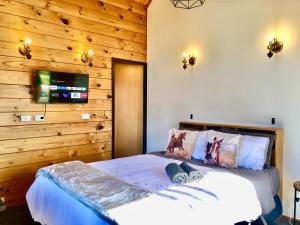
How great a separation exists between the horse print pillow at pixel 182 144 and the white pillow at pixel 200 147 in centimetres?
5

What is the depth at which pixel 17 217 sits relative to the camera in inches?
121

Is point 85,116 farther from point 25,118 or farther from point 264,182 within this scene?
point 264,182

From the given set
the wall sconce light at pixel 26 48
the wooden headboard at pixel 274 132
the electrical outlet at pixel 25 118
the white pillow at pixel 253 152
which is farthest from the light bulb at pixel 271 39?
the electrical outlet at pixel 25 118

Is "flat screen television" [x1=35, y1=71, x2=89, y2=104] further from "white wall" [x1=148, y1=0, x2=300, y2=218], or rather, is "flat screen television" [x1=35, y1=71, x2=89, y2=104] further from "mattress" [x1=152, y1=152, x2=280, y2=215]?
"mattress" [x1=152, y1=152, x2=280, y2=215]

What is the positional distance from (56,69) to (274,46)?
296 cm

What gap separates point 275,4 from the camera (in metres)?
3.06

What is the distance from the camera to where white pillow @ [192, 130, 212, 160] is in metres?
3.30

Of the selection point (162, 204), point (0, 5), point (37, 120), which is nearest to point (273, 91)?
point (162, 204)

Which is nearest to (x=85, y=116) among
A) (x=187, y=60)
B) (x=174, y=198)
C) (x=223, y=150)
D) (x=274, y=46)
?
(x=187, y=60)

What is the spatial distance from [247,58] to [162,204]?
93.9 inches

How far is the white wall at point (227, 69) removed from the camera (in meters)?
2.97

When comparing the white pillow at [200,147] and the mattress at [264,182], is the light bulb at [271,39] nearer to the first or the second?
the white pillow at [200,147]

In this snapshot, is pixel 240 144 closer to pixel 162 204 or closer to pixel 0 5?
pixel 162 204

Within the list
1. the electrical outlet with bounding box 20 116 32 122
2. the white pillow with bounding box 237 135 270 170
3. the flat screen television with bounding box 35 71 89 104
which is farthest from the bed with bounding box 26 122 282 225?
the flat screen television with bounding box 35 71 89 104
